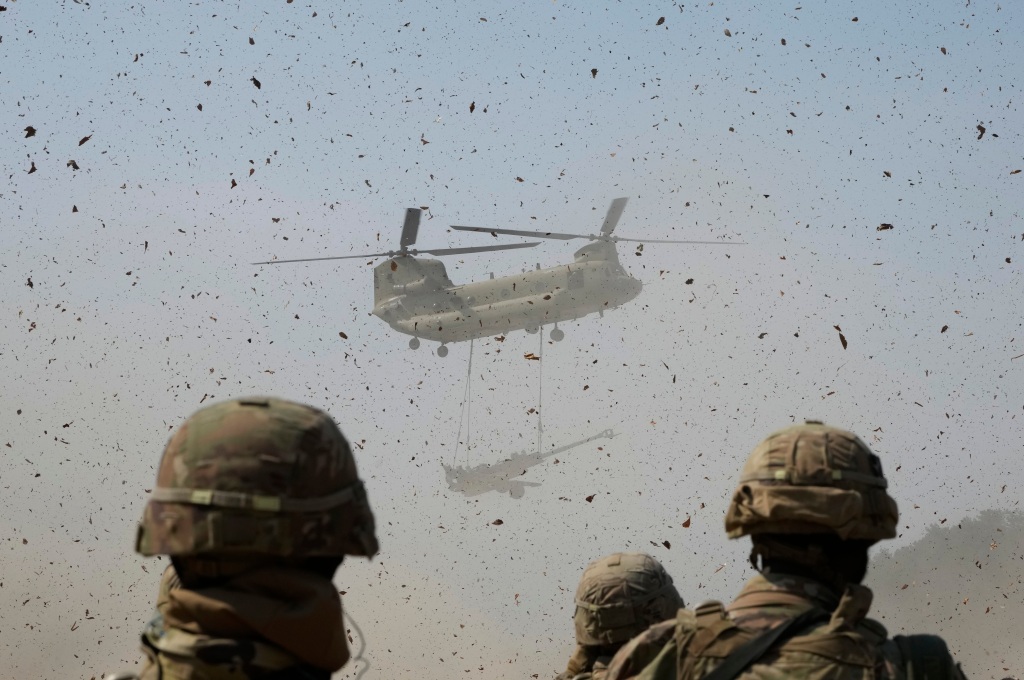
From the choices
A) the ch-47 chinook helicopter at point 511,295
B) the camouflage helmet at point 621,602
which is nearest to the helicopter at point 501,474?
the ch-47 chinook helicopter at point 511,295

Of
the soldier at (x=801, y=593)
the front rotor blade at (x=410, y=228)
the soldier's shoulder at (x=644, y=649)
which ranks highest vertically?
the front rotor blade at (x=410, y=228)

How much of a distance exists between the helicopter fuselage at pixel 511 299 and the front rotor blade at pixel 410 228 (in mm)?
3828

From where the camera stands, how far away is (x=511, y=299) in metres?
42.0

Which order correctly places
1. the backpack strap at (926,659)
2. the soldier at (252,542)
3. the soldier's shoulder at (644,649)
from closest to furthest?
the soldier at (252,542) < the backpack strap at (926,659) < the soldier's shoulder at (644,649)

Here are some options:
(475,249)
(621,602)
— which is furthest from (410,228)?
(621,602)

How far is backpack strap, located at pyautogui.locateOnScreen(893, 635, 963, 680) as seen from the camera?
13.1ft

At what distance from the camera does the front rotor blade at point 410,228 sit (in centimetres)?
5025

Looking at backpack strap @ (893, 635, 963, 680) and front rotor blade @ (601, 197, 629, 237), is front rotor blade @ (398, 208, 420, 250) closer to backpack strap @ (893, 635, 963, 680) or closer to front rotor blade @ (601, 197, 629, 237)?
front rotor blade @ (601, 197, 629, 237)

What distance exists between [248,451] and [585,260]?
38.6m

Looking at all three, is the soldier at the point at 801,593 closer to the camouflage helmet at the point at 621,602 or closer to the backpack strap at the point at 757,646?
the backpack strap at the point at 757,646

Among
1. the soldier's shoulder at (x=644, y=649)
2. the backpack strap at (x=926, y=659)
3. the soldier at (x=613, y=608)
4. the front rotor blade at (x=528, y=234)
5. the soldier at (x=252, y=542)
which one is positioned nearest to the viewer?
the soldier at (x=252, y=542)

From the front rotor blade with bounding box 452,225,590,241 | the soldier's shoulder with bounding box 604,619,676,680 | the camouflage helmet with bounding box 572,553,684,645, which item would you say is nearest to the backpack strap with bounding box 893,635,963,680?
the soldier's shoulder with bounding box 604,619,676,680

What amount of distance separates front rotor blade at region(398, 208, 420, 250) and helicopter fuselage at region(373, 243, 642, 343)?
3.83 m

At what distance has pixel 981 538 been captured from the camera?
67062 millimetres
